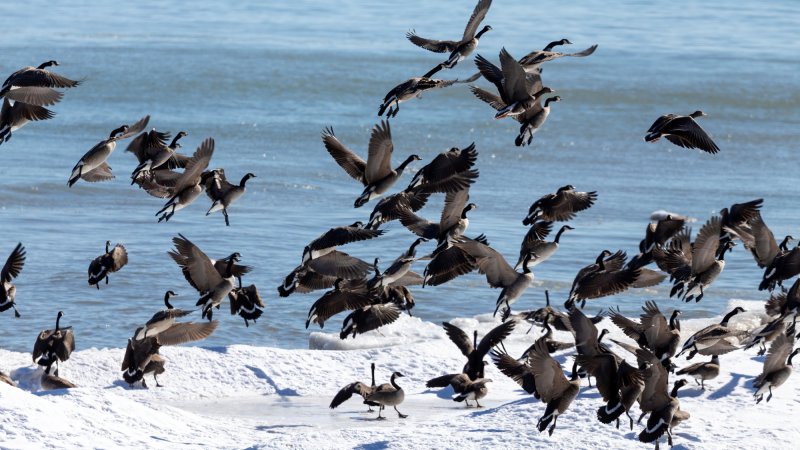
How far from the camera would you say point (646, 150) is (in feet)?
86.7

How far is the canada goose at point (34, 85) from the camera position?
9992 millimetres

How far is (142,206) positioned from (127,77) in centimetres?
1379

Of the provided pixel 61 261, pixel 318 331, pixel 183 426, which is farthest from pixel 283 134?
pixel 183 426

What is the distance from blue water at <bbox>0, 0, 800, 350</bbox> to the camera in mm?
15180

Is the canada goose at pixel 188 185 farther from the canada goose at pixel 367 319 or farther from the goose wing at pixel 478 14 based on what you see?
the goose wing at pixel 478 14

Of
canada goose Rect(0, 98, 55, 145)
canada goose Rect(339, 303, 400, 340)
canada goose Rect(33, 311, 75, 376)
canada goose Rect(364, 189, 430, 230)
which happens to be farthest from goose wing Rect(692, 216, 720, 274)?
canada goose Rect(0, 98, 55, 145)

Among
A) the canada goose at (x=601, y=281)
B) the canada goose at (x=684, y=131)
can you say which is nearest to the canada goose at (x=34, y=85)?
the canada goose at (x=601, y=281)

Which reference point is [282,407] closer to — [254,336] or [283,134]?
[254,336]

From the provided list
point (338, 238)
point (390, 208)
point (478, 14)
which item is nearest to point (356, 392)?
point (338, 238)

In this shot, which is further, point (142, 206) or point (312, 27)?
point (312, 27)

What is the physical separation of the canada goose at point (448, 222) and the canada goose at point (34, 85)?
8.98 ft

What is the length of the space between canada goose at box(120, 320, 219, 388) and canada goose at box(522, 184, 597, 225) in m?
2.80

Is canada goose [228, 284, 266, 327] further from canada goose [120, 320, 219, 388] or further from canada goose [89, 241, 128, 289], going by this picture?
canada goose [89, 241, 128, 289]

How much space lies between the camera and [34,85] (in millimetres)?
10117
